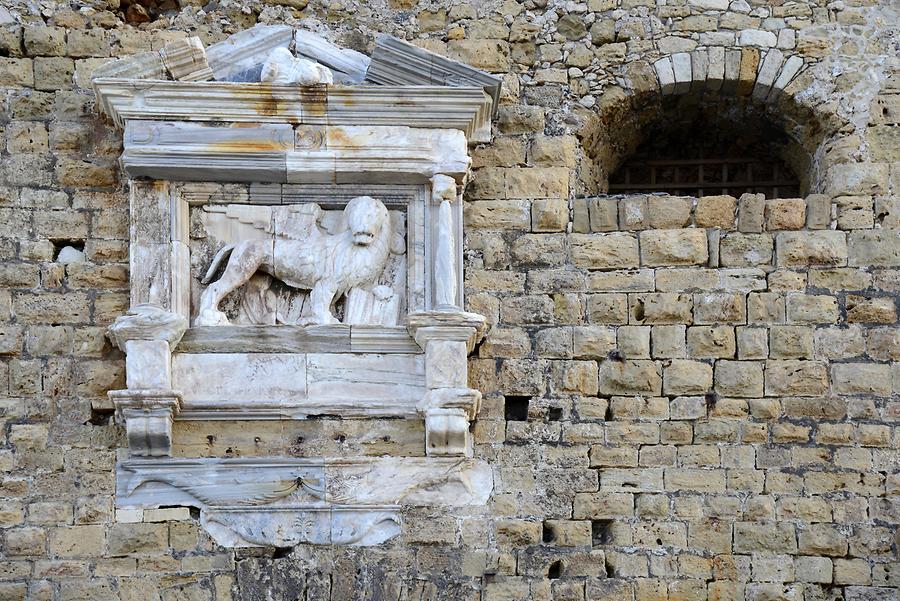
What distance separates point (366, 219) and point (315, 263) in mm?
318

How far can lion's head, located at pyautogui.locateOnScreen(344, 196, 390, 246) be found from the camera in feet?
21.4

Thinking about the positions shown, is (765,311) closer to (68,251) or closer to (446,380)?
(446,380)

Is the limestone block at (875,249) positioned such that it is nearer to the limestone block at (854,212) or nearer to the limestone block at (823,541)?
the limestone block at (854,212)

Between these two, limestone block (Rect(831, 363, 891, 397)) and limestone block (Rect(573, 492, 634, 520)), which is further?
limestone block (Rect(831, 363, 891, 397))

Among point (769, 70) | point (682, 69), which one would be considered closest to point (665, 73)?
point (682, 69)

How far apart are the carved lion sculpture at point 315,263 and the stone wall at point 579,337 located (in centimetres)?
47

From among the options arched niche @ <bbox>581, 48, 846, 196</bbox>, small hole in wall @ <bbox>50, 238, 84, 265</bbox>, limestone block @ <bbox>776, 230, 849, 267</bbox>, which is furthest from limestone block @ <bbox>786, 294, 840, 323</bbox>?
small hole in wall @ <bbox>50, 238, 84, 265</bbox>

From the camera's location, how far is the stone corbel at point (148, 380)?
6.25 meters

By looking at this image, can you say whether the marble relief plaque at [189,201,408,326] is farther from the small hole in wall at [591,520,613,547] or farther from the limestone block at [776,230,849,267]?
the limestone block at [776,230,849,267]

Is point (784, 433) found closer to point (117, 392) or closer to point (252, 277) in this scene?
point (252, 277)

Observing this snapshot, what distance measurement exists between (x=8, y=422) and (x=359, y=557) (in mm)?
1750

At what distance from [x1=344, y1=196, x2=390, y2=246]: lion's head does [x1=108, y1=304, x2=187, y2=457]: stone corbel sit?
3.01 feet

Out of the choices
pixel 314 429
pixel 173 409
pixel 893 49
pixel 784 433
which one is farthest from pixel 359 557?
pixel 893 49

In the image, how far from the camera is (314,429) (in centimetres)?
644
